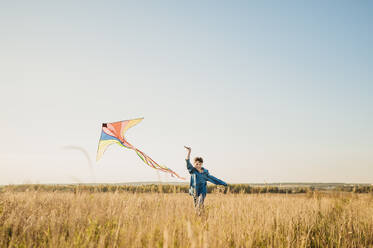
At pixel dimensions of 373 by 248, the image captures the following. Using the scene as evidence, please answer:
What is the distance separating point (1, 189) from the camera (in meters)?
6.55

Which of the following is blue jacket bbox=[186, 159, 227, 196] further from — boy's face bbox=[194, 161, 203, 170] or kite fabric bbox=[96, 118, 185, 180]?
kite fabric bbox=[96, 118, 185, 180]

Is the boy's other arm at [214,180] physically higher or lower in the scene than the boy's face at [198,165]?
lower

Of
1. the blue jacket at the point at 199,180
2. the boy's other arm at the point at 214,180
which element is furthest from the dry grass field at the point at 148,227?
the blue jacket at the point at 199,180

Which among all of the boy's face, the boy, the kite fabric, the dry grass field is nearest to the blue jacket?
the boy

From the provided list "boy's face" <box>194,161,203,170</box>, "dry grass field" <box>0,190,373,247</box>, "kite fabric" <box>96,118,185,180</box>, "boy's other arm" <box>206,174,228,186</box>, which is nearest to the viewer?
"dry grass field" <box>0,190,373,247</box>

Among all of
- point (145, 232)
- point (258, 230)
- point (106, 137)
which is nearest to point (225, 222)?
point (258, 230)

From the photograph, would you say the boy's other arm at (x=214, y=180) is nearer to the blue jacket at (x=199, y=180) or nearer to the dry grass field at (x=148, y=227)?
the blue jacket at (x=199, y=180)

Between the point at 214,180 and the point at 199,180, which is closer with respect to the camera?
the point at 214,180

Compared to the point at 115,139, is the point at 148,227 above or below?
below

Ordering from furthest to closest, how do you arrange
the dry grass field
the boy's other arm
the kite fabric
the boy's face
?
the boy's face
the boy's other arm
the kite fabric
the dry grass field

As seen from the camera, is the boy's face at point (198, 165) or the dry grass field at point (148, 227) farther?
the boy's face at point (198, 165)

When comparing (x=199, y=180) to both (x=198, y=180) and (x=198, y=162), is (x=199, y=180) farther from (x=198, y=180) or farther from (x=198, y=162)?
(x=198, y=162)

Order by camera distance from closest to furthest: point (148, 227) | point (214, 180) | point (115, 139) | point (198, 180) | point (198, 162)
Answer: point (148, 227), point (115, 139), point (214, 180), point (198, 180), point (198, 162)

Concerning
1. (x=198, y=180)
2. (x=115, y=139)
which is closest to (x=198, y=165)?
(x=198, y=180)
